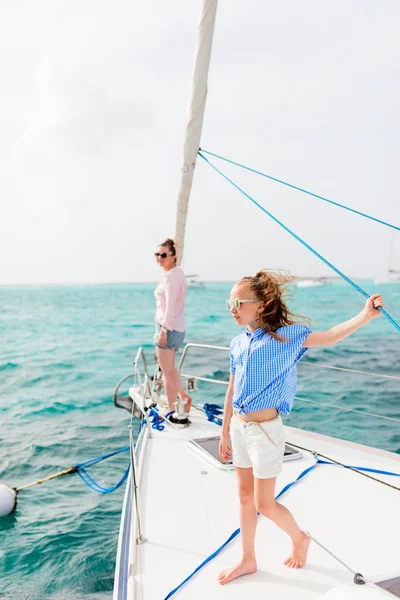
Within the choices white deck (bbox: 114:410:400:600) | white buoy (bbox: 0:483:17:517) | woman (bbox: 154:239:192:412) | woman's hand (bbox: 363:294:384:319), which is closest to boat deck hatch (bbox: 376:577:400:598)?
white deck (bbox: 114:410:400:600)

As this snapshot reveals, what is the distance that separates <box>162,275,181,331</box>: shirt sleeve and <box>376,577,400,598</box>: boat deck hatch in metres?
3.01

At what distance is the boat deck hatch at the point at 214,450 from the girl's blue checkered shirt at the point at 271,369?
1.59m

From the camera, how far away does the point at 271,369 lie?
2.29 metres

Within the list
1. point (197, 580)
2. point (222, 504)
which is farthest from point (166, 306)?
point (197, 580)

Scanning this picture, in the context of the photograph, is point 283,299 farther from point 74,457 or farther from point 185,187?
point 74,457

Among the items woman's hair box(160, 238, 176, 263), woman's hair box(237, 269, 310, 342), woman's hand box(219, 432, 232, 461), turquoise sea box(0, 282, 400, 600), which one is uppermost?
woman's hair box(160, 238, 176, 263)

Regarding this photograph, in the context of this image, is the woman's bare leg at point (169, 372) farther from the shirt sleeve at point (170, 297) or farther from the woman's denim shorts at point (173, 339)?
the shirt sleeve at point (170, 297)

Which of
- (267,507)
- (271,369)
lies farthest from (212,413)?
(271,369)

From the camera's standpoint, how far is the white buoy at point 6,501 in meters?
5.14

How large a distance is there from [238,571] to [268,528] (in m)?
0.57

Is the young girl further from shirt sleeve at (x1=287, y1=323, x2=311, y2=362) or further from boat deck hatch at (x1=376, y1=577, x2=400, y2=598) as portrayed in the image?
boat deck hatch at (x1=376, y1=577, x2=400, y2=598)

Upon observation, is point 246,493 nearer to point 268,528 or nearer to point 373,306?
point 268,528

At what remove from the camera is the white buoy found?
5141mm

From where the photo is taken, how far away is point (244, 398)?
233cm
